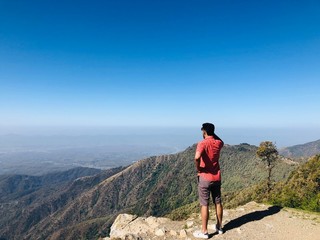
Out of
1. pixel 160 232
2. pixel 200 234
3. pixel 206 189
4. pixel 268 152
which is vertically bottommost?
pixel 268 152

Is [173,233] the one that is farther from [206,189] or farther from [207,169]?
[207,169]

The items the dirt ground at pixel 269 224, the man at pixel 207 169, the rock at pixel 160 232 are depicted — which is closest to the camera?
the man at pixel 207 169

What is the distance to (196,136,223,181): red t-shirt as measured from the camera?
29.2 feet

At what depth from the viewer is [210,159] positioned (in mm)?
8969

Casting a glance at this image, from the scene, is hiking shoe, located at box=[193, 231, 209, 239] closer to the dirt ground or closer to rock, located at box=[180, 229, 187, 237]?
the dirt ground

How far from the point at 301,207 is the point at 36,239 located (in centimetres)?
20694

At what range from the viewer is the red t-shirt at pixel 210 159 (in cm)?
890

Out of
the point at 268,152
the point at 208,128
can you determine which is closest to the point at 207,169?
the point at 208,128

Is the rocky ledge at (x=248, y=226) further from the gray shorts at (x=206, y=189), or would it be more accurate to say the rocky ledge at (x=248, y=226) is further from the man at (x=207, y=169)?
the gray shorts at (x=206, y=189)

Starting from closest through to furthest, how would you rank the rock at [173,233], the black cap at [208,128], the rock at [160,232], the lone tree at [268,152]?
the black cap at [208,128]
the rock at [173,233]
the rock at [160,232]
the lone tree at [268,152]

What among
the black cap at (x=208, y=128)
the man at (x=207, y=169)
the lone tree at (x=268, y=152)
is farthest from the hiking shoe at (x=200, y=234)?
the lone tree at (x=268, y=152)

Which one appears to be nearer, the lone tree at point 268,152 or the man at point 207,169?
the man at point 207,169

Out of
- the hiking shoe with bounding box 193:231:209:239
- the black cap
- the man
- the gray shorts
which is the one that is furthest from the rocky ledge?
the black cap

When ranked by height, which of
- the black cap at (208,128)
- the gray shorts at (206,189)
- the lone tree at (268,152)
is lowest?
the lone tree at (268,152)
